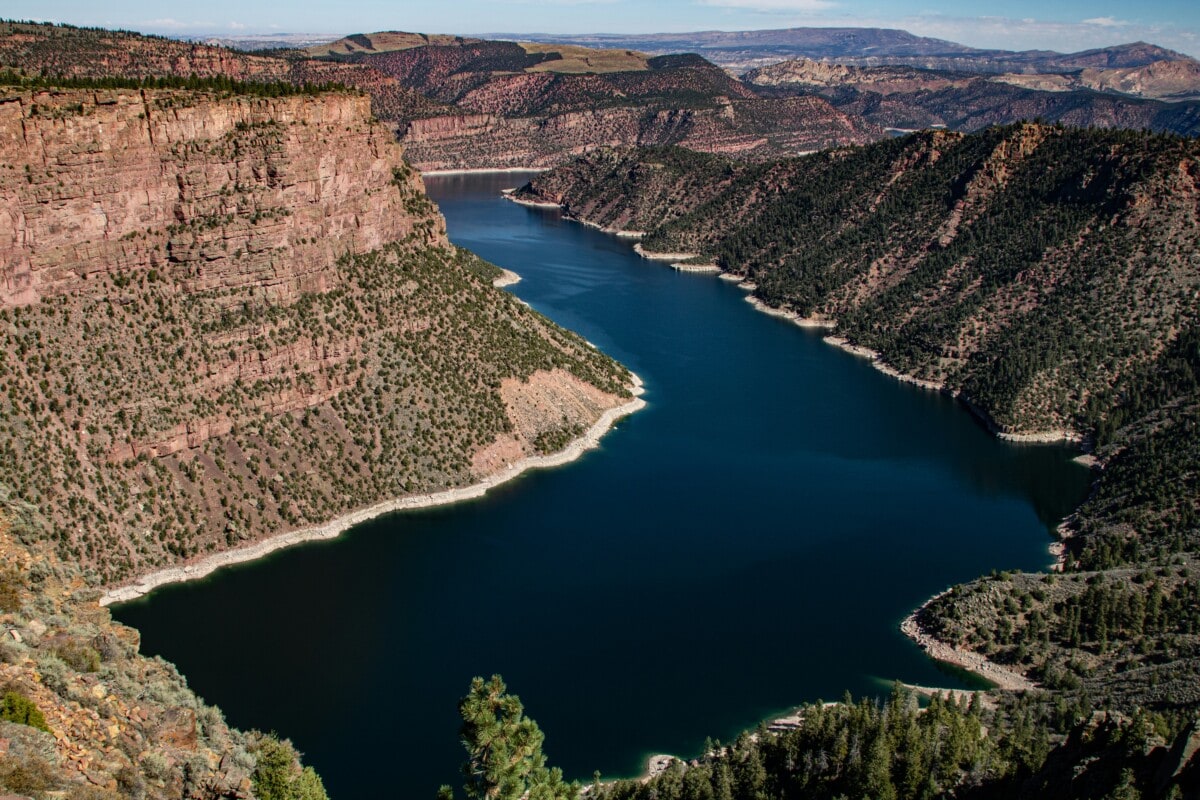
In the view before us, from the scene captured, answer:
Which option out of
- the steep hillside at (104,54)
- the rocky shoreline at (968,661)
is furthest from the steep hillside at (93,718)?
the steep hillside at (104,54)

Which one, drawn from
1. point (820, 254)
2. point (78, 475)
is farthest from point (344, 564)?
point (820, 254)

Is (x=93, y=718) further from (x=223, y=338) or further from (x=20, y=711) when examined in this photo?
(x=223, y=338)

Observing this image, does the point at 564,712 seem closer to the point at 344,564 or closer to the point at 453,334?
the point at 344,564

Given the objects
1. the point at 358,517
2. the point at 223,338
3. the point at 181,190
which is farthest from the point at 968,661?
the point at 181,190

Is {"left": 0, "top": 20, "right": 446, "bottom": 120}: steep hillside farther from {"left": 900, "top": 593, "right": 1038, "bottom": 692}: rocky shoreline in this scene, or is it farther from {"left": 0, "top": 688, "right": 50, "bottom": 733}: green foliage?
{"left": 0, "top": 688, "right": 50, "bottom": 733}: green foliage

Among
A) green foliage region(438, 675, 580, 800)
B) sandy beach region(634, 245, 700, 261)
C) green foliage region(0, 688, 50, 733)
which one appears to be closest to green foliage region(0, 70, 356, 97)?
green foliage region(438, 675, 580, 800)

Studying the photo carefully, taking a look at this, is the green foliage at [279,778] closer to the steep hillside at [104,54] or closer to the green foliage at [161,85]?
the green foliage at [161,85]
